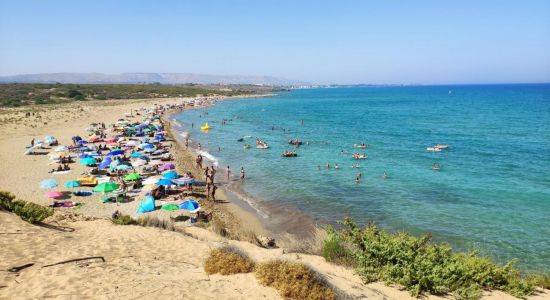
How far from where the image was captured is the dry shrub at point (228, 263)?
30.2ft

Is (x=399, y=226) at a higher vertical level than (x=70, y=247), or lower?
lower

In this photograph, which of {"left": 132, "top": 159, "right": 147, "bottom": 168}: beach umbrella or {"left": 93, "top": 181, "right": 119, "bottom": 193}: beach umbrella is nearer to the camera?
{"left": 93, "top": 181, "right": 119, "bottom": 193}: beach umbrella

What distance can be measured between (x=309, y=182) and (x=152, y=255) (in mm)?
16281

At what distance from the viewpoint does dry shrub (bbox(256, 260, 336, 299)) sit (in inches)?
302

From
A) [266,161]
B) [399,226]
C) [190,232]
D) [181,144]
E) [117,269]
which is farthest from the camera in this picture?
[181,144]

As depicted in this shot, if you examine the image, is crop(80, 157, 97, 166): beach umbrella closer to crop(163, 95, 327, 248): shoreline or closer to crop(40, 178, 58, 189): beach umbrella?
crop(40, 178, 58, 189): beach umbrella

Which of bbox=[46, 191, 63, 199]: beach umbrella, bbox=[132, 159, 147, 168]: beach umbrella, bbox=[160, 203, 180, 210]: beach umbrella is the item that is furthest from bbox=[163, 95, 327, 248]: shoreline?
bbox=[46, 191, 63, 199]: beach umbrella

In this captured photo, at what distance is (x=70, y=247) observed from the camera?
34.2ft

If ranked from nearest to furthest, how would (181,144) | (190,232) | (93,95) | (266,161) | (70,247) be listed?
(70,247) < (190,232) < (266,161) < (181,144) < (93,95)

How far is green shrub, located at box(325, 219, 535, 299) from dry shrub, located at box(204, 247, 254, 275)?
9.36 feet

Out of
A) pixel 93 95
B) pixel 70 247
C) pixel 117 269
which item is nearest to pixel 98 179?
pixel 70 247

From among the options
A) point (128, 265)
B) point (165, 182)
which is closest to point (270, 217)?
point (165, 182)

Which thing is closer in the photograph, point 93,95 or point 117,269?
point 117,269

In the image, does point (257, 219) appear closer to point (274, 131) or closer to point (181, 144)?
point (181, 144)
